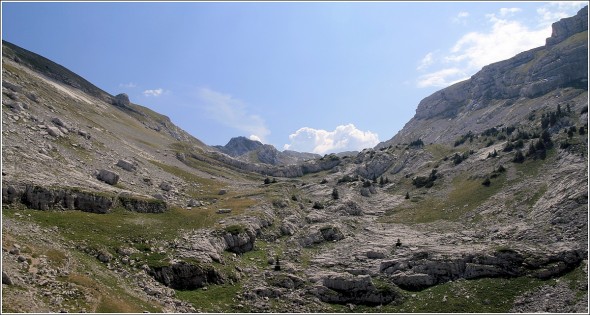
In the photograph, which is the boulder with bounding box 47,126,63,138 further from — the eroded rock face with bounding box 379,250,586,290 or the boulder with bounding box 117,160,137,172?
the eroded rock face with bounding box 379,250,586,290

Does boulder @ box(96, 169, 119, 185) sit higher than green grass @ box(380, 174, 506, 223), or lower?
higher

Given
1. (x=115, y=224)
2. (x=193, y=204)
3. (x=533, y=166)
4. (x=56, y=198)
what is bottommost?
(x=533, y=166)

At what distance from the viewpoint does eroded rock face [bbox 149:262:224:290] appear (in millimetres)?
49781

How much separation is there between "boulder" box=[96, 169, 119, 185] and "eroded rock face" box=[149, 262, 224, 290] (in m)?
35.7

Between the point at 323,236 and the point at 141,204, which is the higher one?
the point at 141,204

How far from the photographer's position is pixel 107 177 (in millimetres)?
80000

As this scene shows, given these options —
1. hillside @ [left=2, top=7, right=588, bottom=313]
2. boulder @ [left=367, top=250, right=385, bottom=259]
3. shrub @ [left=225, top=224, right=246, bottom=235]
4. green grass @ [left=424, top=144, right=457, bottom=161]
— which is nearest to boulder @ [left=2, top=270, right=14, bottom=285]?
hillside @ [left=2, top=7, right=588, bottom=313]

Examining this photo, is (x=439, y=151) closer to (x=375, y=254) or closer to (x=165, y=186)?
(x=375, y=254)

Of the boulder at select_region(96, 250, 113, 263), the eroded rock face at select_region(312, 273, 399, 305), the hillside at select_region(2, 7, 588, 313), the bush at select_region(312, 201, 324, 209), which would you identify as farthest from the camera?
the bush at select_region(312, 201, 324, 209)

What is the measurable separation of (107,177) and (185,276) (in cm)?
3745

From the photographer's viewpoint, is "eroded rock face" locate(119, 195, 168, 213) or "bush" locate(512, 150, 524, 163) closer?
"eroded rock face" locate(119, 195, 168, 213)

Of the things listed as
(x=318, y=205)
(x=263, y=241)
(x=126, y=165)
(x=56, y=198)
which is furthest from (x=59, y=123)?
(x=318, y=205)

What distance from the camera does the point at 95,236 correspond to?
172 ft

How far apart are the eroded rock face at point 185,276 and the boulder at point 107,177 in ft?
117
